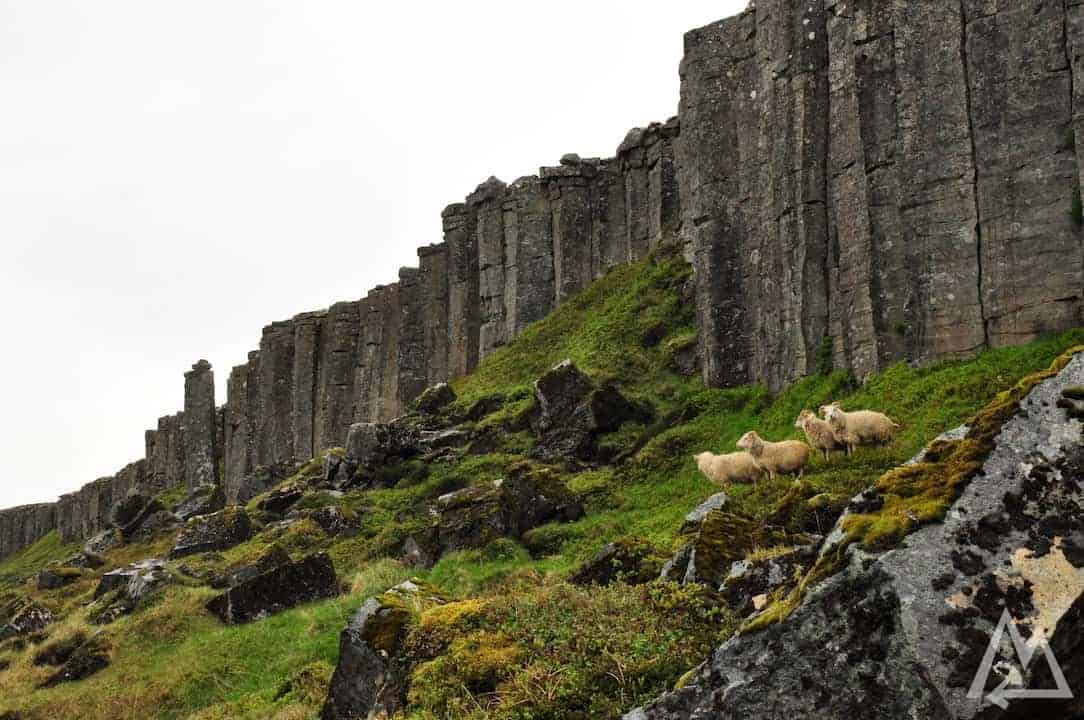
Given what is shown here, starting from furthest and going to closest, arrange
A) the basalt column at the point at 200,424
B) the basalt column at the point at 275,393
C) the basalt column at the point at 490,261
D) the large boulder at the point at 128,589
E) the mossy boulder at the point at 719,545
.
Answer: the basalt column at the point at 200,424, the basalt column at the point at 275,393, the basalt column at the point at 490,261, the large boulder at the point at 128,589, the mossy boulder at the point at 719,545

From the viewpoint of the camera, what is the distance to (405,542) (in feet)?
101

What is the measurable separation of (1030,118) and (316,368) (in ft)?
161

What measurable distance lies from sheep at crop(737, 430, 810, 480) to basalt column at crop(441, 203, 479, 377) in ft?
106

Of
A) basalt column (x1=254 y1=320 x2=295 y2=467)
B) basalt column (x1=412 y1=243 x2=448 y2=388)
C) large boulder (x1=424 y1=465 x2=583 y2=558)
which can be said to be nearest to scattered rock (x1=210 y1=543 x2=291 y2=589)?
large boulder (x1=424 y1=465 x2=583 y2=558)

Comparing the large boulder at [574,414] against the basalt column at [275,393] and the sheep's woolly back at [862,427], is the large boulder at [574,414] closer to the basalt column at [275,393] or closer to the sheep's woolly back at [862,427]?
the sheep's woolly back at [862,427]

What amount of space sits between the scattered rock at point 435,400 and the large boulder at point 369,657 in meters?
27.5

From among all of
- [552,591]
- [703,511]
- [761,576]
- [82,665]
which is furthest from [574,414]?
[761,576]

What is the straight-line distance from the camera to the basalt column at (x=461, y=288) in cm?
5550

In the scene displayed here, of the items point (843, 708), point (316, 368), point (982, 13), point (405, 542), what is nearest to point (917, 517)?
point (843, 708)

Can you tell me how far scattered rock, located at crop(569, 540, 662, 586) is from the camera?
54.7 ft

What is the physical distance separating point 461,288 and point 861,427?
3582 cm

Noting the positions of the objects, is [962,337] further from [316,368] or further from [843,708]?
[316,368]

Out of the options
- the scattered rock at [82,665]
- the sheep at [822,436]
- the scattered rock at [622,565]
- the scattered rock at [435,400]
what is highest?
the scattered rock at [435,400]

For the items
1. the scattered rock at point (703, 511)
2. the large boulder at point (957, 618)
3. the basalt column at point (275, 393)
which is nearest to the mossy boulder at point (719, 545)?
the scattered rock at point (703, 511)
